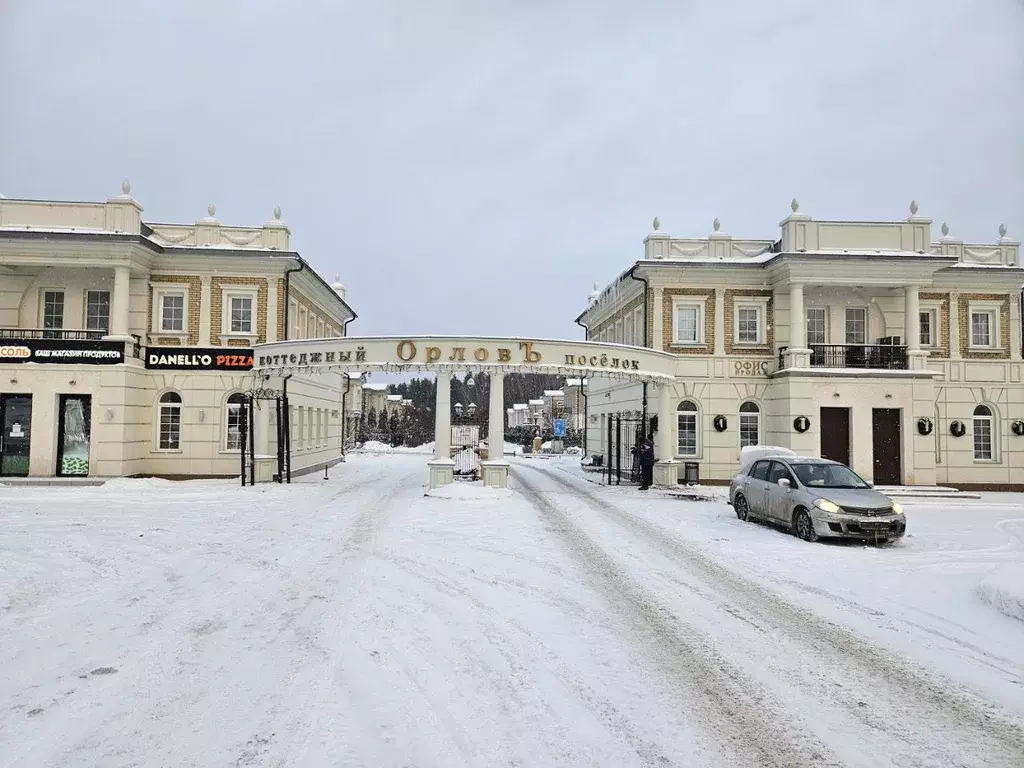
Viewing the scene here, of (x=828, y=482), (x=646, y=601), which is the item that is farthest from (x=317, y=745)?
(x=828, y=482)

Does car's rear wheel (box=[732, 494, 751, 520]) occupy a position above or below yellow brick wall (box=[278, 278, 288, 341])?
below

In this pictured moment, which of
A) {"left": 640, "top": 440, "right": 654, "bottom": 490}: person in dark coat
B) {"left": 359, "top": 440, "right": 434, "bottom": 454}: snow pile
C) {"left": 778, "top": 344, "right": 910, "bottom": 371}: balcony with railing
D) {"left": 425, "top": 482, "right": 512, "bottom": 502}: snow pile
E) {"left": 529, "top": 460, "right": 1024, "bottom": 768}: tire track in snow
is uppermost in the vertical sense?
{"left": 778, "top": 344, "right": 910, "bottom": 371}: balcony with railing

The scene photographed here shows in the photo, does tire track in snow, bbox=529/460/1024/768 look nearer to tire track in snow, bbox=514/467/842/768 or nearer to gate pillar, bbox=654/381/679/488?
tire track in snow, bbox=514/467/842/768

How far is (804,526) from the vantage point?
11.7m

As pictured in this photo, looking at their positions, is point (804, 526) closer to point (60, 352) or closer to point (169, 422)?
point (169, 422)

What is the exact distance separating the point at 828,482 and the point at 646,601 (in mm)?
6489

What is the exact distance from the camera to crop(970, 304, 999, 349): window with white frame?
2316cm

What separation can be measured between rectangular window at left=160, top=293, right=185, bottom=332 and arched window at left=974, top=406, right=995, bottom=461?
2729cm

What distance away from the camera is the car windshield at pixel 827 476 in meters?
12.3

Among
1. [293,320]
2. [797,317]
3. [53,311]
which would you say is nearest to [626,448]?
[797,317]

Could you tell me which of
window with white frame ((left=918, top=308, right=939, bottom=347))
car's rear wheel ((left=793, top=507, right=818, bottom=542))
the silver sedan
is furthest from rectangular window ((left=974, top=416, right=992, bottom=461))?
car's rear wheel ((left=793, top=507, right=818, bottom=542))

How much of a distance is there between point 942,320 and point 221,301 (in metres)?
24.7

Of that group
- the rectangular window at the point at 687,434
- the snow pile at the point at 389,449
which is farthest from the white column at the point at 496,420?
the snow pile at the point at 389,449

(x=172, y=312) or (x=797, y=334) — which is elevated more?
(x=172, y=312)
